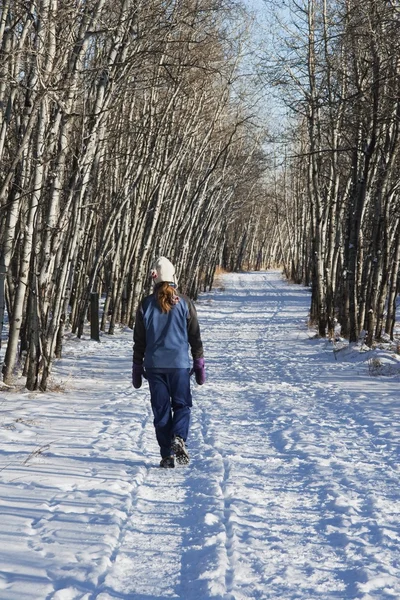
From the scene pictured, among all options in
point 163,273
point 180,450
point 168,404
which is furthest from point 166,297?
point 180,450

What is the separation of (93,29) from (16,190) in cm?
249

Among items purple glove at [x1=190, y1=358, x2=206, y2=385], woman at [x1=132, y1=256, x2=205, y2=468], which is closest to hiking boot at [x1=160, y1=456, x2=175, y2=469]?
woman at [x1=132, y1=256, x2=205, y2=468]

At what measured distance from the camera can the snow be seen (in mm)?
3459

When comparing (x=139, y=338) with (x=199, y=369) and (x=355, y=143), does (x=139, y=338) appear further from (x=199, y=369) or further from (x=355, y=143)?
(x=355, y=143)

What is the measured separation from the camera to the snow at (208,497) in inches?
136

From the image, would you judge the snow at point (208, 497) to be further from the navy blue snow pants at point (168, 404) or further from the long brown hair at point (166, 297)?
the long brown hair at point (166, 297)

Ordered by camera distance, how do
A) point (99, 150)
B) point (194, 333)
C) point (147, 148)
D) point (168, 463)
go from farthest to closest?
1. point (147, 148)
2. point (99, 150)
3. point (194, 333)
4. point (168, 463)

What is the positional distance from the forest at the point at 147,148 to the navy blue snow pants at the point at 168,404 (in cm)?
318

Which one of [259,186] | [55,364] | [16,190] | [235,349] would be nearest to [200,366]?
[16,190]

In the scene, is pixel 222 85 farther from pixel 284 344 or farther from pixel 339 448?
pixel 339 448

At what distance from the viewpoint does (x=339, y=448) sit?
6461 mm

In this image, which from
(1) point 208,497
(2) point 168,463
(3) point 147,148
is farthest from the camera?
(3) point 147,148

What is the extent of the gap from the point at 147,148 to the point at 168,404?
43.4ft

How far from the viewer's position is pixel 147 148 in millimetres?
18203
